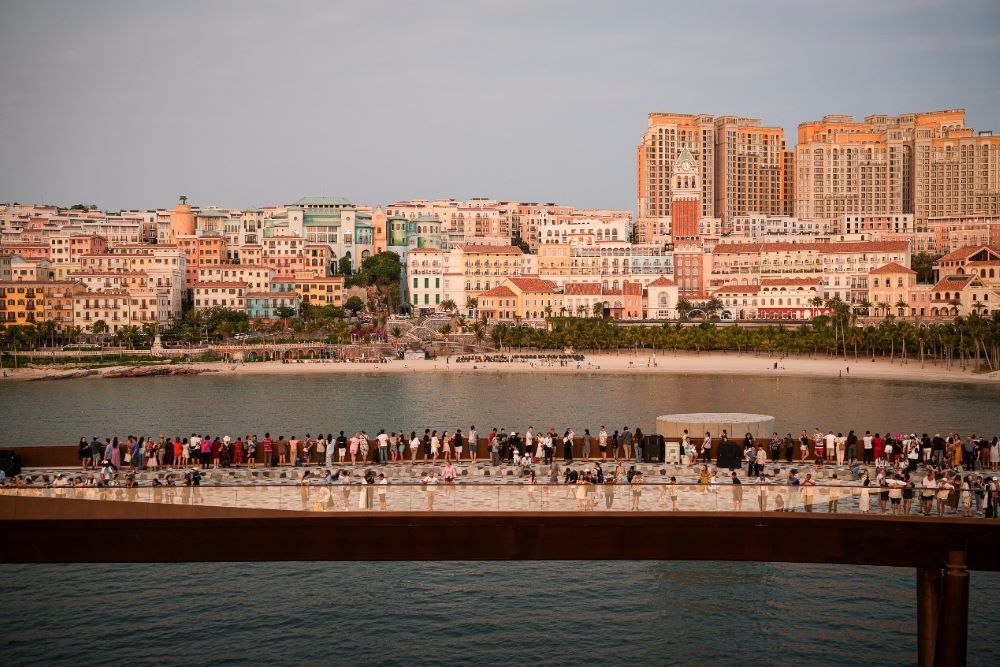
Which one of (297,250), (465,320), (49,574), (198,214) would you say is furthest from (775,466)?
(198,214)

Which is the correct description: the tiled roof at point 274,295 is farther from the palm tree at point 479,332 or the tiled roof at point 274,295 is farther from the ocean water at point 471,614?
the ocean water at point 471,614

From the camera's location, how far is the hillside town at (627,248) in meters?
106

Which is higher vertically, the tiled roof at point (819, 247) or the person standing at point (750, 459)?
the tiled roof at point (819, 247)

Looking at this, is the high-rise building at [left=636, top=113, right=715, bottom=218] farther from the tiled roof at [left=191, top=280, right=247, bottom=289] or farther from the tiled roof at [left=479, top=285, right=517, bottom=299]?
the tiled roof at [left=191, top=280, right=247, bottom=289]

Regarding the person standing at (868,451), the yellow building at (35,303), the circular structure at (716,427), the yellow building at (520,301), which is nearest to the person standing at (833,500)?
the person standing at (868,451)

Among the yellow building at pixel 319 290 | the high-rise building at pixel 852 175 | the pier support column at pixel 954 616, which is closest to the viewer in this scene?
the pier support column at pixel 954 616

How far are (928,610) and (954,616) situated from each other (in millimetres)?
684

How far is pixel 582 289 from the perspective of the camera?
11700cm

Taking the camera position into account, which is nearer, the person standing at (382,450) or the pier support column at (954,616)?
the pier support column at (954,616)

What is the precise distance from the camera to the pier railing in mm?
16062

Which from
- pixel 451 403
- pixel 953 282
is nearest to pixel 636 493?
pixel 451 403

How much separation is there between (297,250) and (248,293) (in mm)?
14486

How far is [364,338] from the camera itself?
10075 centimetres

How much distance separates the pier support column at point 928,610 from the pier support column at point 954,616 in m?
0.33
